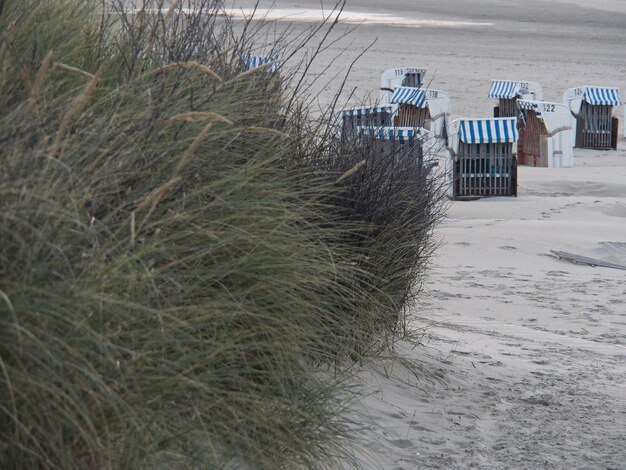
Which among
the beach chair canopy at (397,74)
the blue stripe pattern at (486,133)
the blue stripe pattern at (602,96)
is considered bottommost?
the blue stripe pattern at (486,133)

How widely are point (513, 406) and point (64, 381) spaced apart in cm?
276

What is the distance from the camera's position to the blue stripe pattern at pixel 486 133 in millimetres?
11070

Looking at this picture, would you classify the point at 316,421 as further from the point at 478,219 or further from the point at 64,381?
the point at 478,219

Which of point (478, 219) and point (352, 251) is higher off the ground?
point (352, 251)

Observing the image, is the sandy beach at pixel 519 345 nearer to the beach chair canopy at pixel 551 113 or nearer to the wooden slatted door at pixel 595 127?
the wooden slatted door at pixel 595 127

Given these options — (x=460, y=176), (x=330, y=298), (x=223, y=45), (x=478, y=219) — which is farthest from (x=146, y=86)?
(x=460, y=176)

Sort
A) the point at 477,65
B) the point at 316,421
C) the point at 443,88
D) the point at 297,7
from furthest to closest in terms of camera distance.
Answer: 1. the point at 297,7
2. the point at 477,65
3. the point at 443,88
4. the point at 316,421

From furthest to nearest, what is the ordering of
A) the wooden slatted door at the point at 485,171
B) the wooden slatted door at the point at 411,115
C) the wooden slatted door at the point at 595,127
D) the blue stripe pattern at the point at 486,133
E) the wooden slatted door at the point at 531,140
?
1. the wooden slatted door at the point at 595,127
2. the wooden slatted door at the point at 531,140
3. the wooden slatted door at the point at 411,115
4. the wooden slatted door at the point at 485,171
5. the blue stripe pattern at the point at 486,133

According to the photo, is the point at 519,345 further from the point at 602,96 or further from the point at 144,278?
the point at 602,96

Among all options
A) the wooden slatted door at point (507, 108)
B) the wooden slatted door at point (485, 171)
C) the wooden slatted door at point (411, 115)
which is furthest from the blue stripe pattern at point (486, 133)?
the wooden slatted door at point (507, 108)

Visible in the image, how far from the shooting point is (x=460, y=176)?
11375 mm

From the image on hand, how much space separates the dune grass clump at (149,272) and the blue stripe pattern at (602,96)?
12657 millimetres

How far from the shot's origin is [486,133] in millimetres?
11094

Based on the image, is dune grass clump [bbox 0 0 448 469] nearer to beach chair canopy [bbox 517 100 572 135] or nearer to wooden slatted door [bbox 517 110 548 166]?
beach chair canopy [bbox 517 100 572 135]
